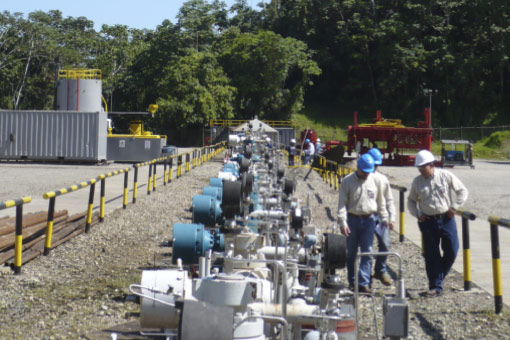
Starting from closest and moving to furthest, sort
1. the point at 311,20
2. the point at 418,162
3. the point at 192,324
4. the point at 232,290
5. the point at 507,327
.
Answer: the point at 192,324 < the point at 232,290 < the point at 507,327 < the point at 418,162 < the point at 311,20

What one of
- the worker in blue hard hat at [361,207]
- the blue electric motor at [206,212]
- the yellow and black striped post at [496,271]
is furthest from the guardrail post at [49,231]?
the yellow and black striped post at [496,271]

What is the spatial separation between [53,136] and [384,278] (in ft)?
98.9

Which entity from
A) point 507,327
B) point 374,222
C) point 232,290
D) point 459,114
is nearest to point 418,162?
point 374,222

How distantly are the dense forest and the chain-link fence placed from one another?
5556 millimetres

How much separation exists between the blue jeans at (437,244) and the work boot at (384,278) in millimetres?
617

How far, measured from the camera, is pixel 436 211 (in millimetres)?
8312

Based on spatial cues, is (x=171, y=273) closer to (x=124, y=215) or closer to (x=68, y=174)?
(x=124, y=215)

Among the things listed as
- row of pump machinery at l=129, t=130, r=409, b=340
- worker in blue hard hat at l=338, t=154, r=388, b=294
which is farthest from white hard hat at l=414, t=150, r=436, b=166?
row of pump machinery at l=129, t=130, r=409, b=340

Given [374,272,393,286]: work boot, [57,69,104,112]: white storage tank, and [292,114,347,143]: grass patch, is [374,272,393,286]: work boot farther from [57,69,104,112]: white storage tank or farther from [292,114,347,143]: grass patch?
[292,114,347,143]: grass patch

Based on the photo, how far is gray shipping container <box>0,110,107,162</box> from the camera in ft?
120

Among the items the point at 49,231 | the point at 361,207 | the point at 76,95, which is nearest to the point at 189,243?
the point at 361,207

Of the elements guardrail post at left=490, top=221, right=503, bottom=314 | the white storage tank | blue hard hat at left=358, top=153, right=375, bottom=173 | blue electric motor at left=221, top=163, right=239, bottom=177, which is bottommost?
guardrail post at left=490, top=221, right=503, bottom=314

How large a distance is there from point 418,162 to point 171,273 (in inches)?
A: 171

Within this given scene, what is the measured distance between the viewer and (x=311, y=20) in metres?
94.8
